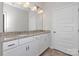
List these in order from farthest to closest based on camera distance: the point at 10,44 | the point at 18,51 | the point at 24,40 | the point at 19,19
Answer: the point at 19,19 → the point at 24,40 → the point at 18,51 → the point at 10,44

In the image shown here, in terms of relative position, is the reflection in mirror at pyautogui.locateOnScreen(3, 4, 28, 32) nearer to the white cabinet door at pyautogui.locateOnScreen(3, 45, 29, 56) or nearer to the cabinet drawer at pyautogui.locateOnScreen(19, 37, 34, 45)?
the cabinet drawer at pyautogui.locateOnScreen(19, 37, 34, 45)

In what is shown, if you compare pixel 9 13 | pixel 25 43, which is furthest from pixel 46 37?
pixel 9 13

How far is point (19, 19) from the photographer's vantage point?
7.52 feet

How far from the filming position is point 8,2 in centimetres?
201

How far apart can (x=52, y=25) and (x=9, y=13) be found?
1521 millimetres

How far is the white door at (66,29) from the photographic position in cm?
280

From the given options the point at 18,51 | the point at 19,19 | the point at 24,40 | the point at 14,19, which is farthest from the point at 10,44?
the point at 19,19

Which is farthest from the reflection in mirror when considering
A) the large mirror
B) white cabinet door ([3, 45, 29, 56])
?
white cabinet door ([3, 45, 29, 56])

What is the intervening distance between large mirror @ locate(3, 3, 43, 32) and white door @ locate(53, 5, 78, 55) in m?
0.59

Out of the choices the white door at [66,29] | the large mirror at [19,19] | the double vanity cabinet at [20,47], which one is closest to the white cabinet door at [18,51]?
the double vanity cabinet at [20,47]

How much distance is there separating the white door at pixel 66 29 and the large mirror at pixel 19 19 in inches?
23.2

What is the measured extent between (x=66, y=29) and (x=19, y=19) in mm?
1506

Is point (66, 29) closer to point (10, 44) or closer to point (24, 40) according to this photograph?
point (24, 40)

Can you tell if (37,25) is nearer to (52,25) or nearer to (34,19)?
(34,19)
